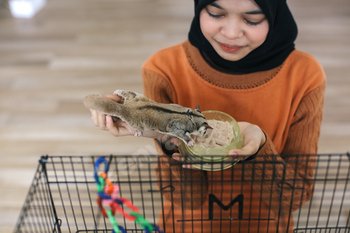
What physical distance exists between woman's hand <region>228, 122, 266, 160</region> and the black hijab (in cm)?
22

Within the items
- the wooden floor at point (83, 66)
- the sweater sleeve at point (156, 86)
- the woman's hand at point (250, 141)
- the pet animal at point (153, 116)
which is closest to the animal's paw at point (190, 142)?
the pet animal at point (153, 116)

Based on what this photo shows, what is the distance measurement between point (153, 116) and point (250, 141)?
0.29m

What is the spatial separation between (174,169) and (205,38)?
45cm

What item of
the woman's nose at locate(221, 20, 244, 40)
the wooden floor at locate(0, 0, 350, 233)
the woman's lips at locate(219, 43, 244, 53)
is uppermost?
the woman's nose at locate(221, 20, 244, 40)

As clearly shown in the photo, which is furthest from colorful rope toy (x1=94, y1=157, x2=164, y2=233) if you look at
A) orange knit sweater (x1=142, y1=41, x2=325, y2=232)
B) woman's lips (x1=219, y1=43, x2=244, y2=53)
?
woman's lips (x1=219, y1=43, x2=244, y2=53)

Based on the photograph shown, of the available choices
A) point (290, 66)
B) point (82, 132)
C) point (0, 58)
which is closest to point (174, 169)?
point (290, 66)

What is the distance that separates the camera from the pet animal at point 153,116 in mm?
774

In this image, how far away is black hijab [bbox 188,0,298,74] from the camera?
98 cm

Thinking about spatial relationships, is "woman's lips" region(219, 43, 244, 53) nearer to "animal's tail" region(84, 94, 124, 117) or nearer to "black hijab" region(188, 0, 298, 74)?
"black hijab" region(188, 0, 298, 74)

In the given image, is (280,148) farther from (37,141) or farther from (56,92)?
(56,92)

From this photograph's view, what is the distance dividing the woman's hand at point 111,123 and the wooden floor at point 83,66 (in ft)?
2.63

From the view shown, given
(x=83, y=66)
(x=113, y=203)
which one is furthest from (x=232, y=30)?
(x=83, y=66)

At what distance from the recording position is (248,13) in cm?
83

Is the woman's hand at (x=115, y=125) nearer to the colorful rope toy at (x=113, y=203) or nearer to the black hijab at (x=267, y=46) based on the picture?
the colorful rope toy at (x=113, y=203)
